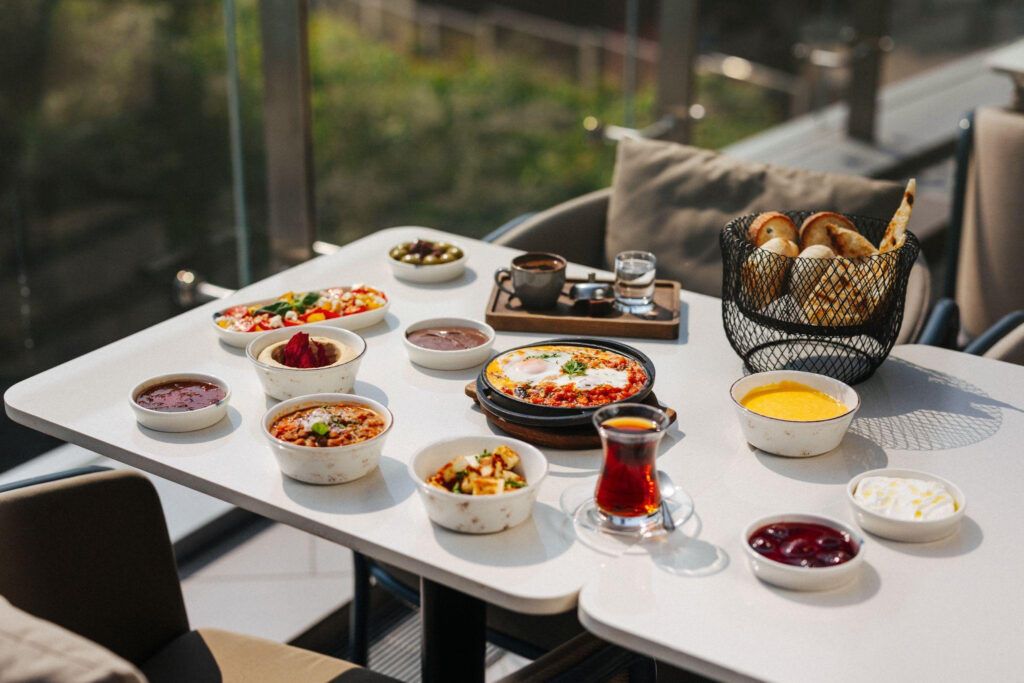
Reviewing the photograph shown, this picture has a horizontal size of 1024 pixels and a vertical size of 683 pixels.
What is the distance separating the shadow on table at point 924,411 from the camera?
1.62 m

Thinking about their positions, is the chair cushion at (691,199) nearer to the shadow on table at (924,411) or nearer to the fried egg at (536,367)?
the shadow on table at (924,411)

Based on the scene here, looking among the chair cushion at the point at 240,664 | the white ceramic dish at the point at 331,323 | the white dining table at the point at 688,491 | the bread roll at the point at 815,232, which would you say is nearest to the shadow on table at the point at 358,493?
the white dining table at the point at 688,491

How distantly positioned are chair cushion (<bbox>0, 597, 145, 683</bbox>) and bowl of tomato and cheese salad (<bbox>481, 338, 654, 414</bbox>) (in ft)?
2.65

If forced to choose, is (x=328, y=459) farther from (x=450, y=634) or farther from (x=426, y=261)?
(x=426, y=261)

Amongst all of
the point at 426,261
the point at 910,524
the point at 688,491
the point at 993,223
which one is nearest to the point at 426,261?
the point at 426,261

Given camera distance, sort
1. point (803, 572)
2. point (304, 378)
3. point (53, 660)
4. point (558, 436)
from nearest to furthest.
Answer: point (53, 660)
point (803, 572)
point (558, 436)
point (304, 378)

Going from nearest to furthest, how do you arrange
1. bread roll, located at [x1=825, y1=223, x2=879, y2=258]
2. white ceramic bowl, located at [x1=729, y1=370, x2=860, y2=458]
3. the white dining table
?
the white dining table < white ceramic bowl, located at [x1=729, y1=370, x2=860, y2=458] < bread roll, located at [x1=825, y1=223, x2=879, y2=258]

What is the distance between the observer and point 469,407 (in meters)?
1.71

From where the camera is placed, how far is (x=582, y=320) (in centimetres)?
197

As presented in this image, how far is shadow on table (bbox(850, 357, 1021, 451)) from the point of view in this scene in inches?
63.8

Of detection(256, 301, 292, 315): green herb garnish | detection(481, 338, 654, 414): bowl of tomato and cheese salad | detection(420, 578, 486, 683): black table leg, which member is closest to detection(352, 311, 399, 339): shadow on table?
detection(256, 301, 292, 315): green herb garnish

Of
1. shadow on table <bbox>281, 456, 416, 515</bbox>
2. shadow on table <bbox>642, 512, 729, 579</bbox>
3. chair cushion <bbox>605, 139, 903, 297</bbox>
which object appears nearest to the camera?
shadow on table <bbox>642, 512, 729, 579</bbox>

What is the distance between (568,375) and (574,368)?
0.02 meters

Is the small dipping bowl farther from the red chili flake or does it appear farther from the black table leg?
the black table leg
